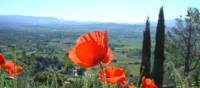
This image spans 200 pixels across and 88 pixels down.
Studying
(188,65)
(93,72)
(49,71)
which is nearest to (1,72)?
(49,71)

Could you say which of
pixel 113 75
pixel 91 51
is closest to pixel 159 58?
pixel 113 75

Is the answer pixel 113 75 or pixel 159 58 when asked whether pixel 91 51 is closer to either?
pixel 113 75

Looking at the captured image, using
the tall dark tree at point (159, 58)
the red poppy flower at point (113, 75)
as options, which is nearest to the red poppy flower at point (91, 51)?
the red poppy flower at point (113, 75)

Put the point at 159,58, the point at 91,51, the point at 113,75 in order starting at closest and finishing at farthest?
the point at 91,51, the point at 113,75, the point at 159,58

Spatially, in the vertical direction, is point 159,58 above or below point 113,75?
below

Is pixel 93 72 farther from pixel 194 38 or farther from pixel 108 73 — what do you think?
pixel 194 38

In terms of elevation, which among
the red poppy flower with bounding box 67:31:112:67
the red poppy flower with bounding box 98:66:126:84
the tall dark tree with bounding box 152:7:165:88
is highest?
the red poppy flower with bounding box 67:31:112:67

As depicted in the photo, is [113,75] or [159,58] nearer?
[113,75]

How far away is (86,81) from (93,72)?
158 mm

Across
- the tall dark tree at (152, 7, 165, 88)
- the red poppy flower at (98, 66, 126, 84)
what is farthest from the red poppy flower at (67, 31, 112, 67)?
the tall dark tree at (152, 7, 165, 88)

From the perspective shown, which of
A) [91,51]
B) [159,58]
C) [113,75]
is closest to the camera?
[91,51]

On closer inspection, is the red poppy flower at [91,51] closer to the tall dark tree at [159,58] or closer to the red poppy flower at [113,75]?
the red poppy flower at [113,75]

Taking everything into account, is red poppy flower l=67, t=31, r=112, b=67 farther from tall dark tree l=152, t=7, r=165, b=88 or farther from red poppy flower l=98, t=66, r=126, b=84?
tall dark tree l=152, t=7, r=165, b=88

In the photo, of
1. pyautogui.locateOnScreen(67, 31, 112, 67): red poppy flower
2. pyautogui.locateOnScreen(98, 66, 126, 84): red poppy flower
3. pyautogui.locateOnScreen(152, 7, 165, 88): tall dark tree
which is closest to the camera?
pyautogui.locateOnScreen(67, 31, 112, 67): red poppy flower
